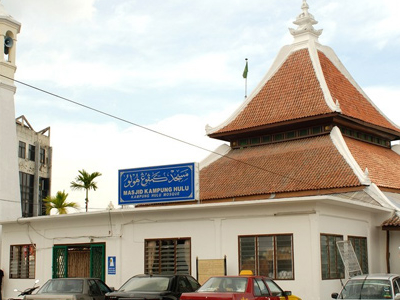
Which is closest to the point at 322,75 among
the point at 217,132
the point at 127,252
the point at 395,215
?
the point at 217,132

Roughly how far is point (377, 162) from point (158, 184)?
1235cm

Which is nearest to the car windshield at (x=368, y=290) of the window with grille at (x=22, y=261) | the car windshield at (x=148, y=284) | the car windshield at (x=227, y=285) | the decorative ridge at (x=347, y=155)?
the car windshield at (x=227, y=285)

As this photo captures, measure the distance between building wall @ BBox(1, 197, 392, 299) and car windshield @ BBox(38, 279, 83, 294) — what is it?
5840mm

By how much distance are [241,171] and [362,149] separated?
639cm

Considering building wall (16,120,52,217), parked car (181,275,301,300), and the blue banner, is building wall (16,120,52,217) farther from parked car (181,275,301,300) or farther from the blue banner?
parked car (181,275,301,300)

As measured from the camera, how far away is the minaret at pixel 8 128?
35688 millimetres

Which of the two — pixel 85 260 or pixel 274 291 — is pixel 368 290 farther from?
pixel 85 260

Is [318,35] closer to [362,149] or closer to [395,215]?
[362,149]

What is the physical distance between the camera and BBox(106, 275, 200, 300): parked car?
18203 millimetres

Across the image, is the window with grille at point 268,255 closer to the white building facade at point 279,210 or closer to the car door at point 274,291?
the white building facade at point 279,210

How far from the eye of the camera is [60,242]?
29.1 m

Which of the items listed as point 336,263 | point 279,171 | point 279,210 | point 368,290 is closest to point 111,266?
point 279,210

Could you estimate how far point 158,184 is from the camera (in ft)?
96.3

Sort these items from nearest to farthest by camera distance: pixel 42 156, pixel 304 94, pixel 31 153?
pixel 304 94 < pixel 31 153 < pixel 42 156
